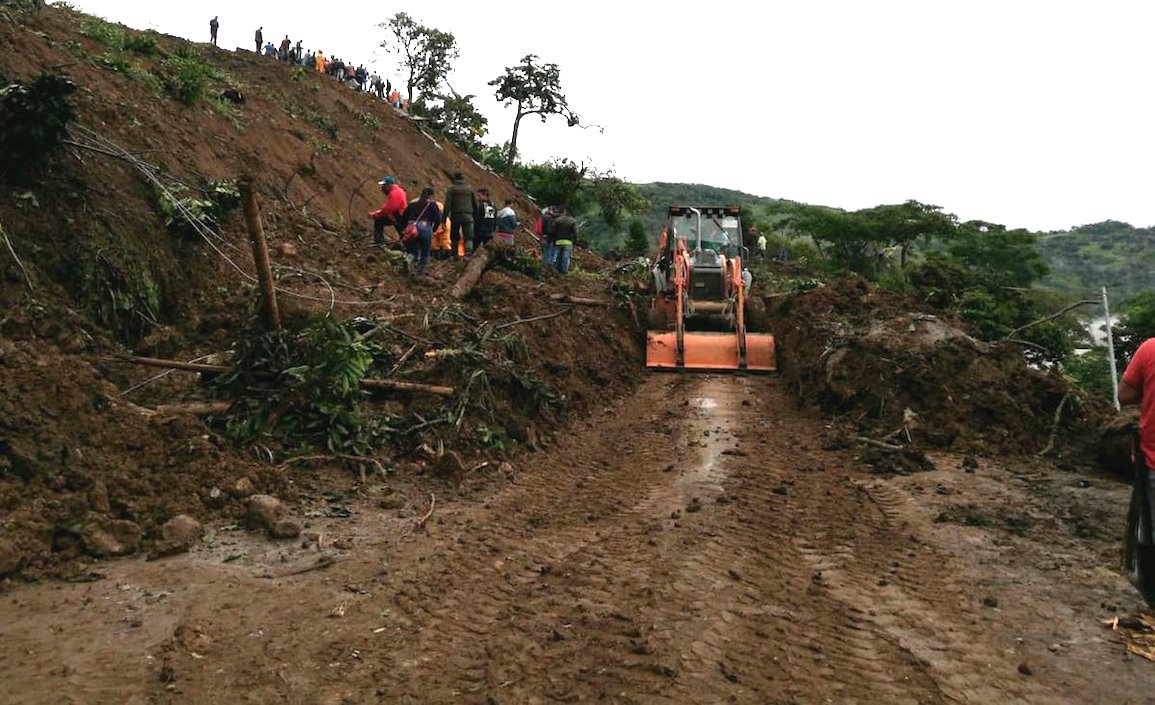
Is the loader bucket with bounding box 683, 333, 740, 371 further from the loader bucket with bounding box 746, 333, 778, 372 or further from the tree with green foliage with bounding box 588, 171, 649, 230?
the tree with green foliage with bounding box 588, 171, 649, 230

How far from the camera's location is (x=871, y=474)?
746cm

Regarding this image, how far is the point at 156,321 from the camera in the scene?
25.2ft

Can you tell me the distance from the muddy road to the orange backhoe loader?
5.69 meters

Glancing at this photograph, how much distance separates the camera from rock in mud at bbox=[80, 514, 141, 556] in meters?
4.70

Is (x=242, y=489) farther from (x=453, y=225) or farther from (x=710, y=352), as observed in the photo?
(x=453, y=225)

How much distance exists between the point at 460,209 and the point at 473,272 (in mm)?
2640

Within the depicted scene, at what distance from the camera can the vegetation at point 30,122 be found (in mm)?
7035

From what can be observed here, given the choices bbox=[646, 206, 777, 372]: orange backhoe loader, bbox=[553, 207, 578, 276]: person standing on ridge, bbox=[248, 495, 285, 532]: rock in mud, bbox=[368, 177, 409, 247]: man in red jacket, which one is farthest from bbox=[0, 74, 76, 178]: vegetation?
bbox=[553, 207, 578, 276]: person standing on ridge

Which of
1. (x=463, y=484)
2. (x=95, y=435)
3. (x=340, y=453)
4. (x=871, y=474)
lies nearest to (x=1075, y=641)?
(x=871, y=474)

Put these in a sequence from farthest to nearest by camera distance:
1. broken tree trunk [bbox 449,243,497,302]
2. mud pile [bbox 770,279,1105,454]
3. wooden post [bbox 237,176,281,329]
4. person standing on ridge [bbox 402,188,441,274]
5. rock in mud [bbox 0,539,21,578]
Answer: person standing on ridge [bbox 402,188,441,274], broken tree trunk [bbox 449,243,497,302], mud pile [bbox 770,279,1105,454], wooden post [bbox 237,176,281,329], rock in mud [bbox 0,539,21,578]

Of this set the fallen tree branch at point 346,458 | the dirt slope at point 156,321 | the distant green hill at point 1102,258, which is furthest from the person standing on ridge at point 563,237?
the distant green hill at point 1102,258

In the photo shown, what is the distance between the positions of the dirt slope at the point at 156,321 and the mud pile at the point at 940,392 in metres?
3.08

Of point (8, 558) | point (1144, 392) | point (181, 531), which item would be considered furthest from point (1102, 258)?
point (8, 558)

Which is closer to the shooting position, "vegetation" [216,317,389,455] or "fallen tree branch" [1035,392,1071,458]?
"vegetation" [216,317,389,455]
